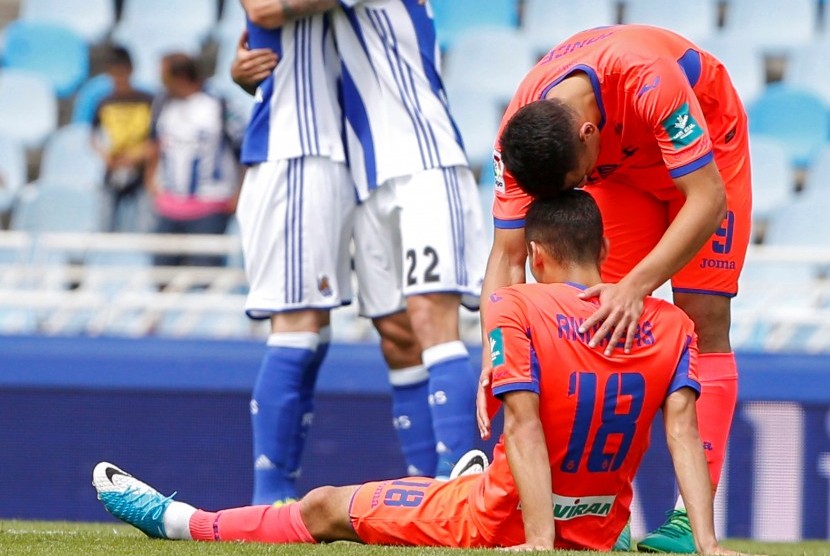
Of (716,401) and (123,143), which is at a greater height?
(123,143)

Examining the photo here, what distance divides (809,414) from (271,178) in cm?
237

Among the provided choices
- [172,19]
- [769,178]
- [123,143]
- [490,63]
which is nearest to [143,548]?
[123,143]

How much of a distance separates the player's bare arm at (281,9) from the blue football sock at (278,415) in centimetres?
101

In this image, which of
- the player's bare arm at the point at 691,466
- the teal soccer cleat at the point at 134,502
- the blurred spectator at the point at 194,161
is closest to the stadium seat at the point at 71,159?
the blurred spectator at the point at 194,161

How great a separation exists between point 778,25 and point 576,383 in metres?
7.04

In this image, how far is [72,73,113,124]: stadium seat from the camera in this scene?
30.2 ft

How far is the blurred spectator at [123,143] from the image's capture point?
317 inches

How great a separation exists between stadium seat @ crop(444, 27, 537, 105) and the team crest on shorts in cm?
470

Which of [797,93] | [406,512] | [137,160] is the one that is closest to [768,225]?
[797,93]

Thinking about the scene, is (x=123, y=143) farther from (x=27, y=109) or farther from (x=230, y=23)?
(x=230, y=23)

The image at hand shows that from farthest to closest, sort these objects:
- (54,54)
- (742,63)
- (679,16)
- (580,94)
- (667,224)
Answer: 1. (54,54)
2. (679,16)
3. (742,63)
4. (667,224)
5. (580,94)

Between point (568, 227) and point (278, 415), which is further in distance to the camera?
point (278, 415)

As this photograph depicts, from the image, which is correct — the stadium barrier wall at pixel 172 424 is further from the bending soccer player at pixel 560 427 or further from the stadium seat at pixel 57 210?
the stadium seat at pixel 57 210

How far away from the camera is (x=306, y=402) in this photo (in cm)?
467
